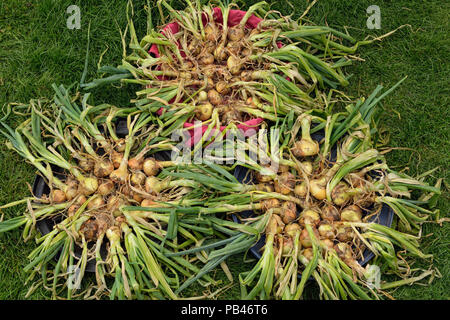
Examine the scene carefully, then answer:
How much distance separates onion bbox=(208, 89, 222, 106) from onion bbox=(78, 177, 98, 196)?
23.8 inches

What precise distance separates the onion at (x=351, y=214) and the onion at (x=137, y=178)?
820mm

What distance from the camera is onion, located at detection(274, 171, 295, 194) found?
1700 millimetres

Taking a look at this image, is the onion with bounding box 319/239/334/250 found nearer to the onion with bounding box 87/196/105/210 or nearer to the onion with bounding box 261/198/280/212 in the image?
the onion with bounding box 261/198/280/212

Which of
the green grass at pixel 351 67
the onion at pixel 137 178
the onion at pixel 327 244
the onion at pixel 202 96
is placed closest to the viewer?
the onion at pixel 327 244

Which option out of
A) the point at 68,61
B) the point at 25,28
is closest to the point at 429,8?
the point at 68,61

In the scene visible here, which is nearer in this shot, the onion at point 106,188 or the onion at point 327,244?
the onion at point 327,244

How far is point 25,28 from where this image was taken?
2.21 m

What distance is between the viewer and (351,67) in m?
2.16

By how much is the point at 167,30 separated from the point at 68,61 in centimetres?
62

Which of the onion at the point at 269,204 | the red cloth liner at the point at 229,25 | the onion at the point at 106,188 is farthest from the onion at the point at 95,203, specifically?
the onion at the point at 269,204

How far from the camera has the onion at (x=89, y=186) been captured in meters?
1.74

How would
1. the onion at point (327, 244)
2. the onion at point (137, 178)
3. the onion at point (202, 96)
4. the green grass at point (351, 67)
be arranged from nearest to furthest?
the onion at point (327, 244)
the onion at point (137, 178)
the onion at point (202, 96)
the green grass at point (351, 67)

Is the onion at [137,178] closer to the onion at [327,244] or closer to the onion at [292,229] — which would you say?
the onion at [292,229]

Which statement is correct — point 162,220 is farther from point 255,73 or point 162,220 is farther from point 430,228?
point 430,228
